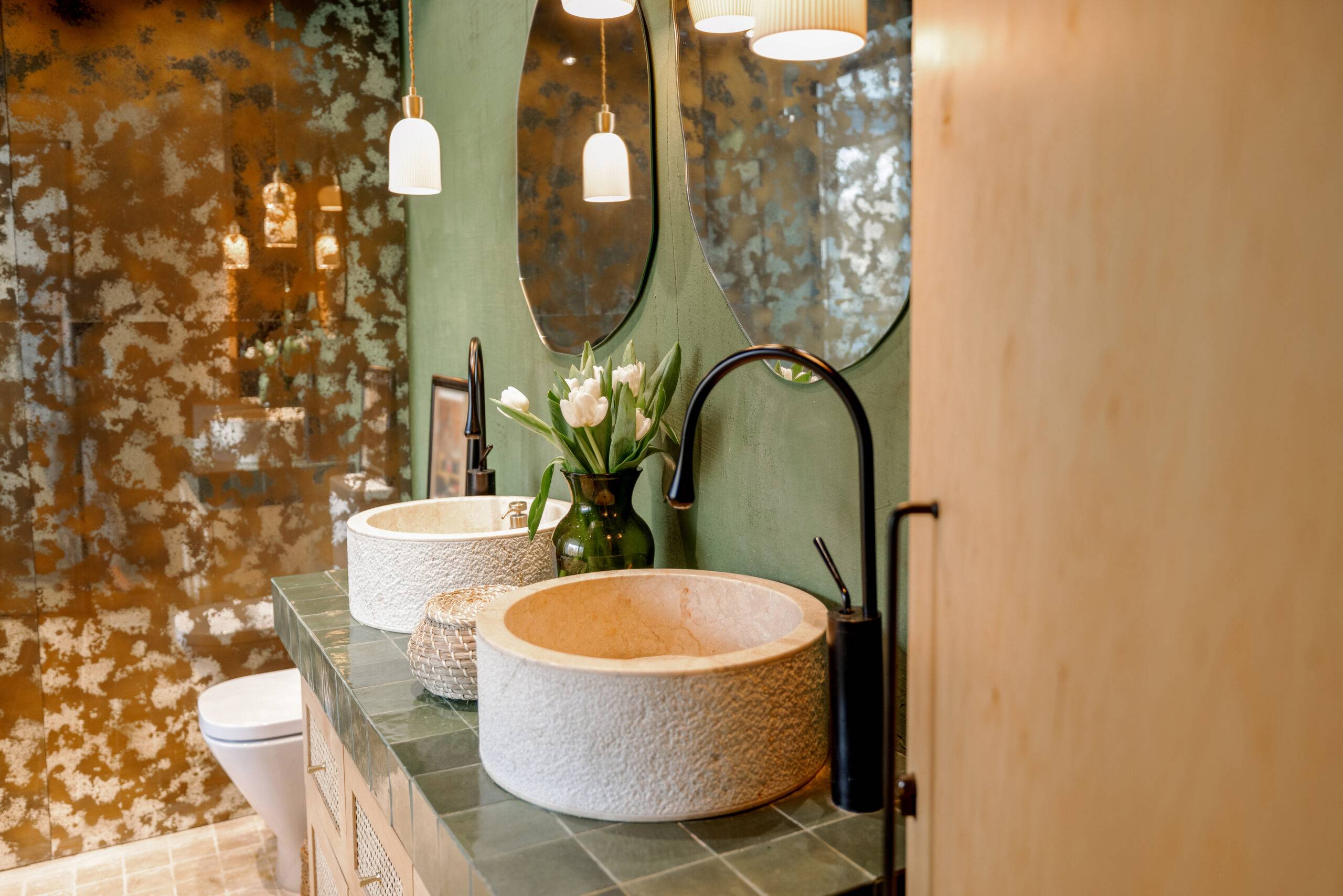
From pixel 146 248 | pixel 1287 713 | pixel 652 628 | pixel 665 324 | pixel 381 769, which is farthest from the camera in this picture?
pixel 146 248

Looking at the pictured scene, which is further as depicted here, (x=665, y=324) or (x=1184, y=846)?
(x=665, y=324)

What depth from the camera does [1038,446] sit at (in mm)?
579

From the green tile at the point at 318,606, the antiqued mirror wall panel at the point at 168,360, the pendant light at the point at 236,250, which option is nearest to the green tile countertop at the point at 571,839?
the green tile at the point at 318,606

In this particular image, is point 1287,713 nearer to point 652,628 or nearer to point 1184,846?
point 1184,846

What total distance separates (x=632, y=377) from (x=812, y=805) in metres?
0.67

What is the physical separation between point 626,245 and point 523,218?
1.63 ft

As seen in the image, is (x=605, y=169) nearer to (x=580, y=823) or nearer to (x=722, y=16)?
(x=722, y=16)

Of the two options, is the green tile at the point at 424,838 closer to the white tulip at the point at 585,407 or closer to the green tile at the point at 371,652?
the green tile at the point at 371,652

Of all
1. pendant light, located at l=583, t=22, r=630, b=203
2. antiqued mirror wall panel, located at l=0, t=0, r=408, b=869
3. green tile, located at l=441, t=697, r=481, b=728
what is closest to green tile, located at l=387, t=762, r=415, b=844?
green tile, located at l=441, t=697, r=481, b=728

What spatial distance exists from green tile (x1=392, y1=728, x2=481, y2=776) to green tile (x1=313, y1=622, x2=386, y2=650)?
0.44 metres

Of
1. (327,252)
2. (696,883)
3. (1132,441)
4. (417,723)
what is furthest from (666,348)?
(327,252)

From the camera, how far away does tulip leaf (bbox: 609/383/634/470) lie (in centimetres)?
144

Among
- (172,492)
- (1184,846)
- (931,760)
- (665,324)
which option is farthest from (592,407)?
(172,492)

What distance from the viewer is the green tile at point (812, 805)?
948mm
